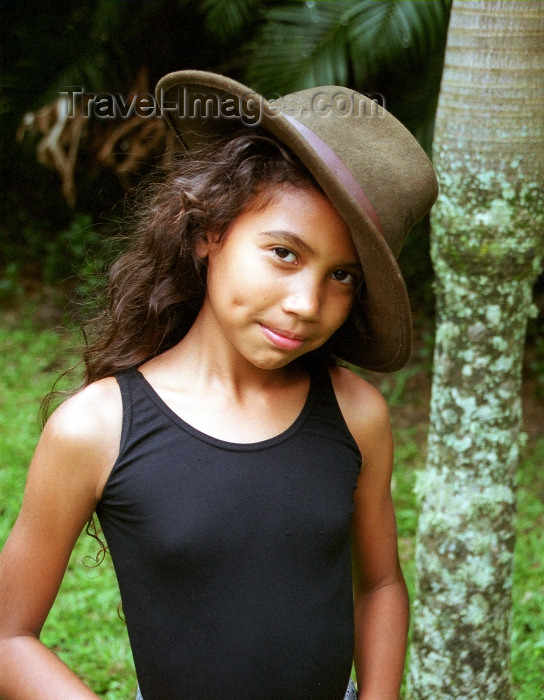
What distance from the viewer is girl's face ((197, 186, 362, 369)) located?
4.65ft

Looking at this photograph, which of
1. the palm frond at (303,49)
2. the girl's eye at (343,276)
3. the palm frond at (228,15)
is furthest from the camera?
the palm frond at (228,15)

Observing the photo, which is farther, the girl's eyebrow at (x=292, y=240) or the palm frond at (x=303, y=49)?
the palm frond at (x=303, y=49)

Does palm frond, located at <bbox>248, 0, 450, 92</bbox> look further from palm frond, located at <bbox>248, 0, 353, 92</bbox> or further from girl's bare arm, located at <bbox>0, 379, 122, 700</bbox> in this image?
girl's bare arm, located at <bbox>0, 379, 122, 700</bbox>

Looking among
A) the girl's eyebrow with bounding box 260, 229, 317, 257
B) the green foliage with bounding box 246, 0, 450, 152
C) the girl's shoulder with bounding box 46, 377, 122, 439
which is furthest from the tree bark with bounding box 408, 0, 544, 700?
the green foliage with bounding box 246, 0, 450, 152

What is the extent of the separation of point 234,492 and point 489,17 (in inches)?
50.5

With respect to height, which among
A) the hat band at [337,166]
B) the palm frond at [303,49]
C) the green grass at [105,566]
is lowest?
the green grass at [105,566]

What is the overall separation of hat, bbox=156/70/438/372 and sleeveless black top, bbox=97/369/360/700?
0.31 m

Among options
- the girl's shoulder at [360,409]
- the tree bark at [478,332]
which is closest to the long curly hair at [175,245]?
the girl's shoulder at [360,409]

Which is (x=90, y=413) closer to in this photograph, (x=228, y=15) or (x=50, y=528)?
(x=50, y=528)

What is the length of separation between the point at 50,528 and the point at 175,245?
1.83ft

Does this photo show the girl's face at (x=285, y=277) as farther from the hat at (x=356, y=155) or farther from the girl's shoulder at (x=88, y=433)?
the girl's shoulder at (x=88, y=433)

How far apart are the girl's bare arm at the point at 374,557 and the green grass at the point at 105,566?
0.85m

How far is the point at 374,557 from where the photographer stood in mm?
1724

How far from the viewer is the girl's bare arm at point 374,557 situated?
164 centimetres
